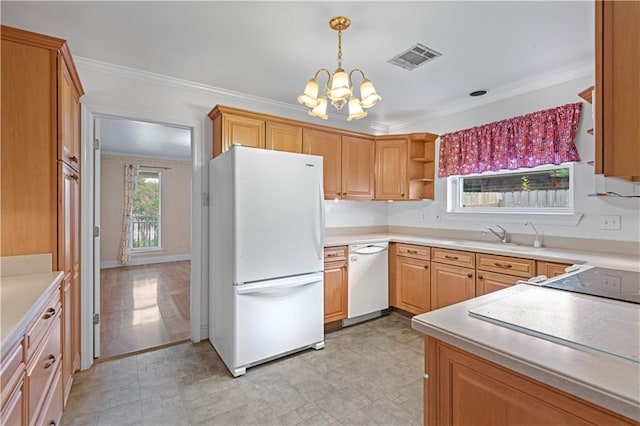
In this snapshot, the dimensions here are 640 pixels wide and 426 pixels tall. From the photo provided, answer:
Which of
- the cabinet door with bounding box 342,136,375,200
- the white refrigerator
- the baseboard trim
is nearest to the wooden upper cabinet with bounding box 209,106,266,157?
the white refrigerator

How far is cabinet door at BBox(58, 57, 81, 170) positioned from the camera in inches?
68.8

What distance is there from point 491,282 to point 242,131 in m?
2.63

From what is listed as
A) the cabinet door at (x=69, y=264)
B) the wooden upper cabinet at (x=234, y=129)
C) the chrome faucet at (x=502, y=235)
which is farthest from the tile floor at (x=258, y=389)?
the wooden upper cabinet at (x=234, y=129)

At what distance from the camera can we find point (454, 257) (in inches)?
116

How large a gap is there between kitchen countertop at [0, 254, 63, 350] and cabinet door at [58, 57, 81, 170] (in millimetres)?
609

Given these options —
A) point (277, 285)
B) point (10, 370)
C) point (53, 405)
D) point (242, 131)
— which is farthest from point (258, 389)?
point (242, 131)

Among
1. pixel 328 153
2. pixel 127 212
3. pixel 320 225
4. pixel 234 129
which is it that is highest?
pixel 234 129

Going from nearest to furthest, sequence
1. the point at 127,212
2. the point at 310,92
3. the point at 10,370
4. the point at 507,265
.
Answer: the point at 10,370
the point at 310,92
the point at 507,265
the point at 127,212

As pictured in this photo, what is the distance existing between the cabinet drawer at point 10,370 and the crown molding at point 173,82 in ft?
7.58

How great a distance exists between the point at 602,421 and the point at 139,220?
7.77 m

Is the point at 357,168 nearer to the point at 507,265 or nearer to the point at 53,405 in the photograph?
the point at 507,265

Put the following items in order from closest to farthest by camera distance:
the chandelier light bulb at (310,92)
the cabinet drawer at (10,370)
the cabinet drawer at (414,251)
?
the cabinet drawer at (10,370), the chandelier light bulb at (310,92), the cabinet drawer at (414,251)

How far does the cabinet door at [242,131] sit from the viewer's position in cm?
282

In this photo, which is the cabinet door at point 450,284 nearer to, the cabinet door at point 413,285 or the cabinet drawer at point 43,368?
the cabinet door at point 413,285
